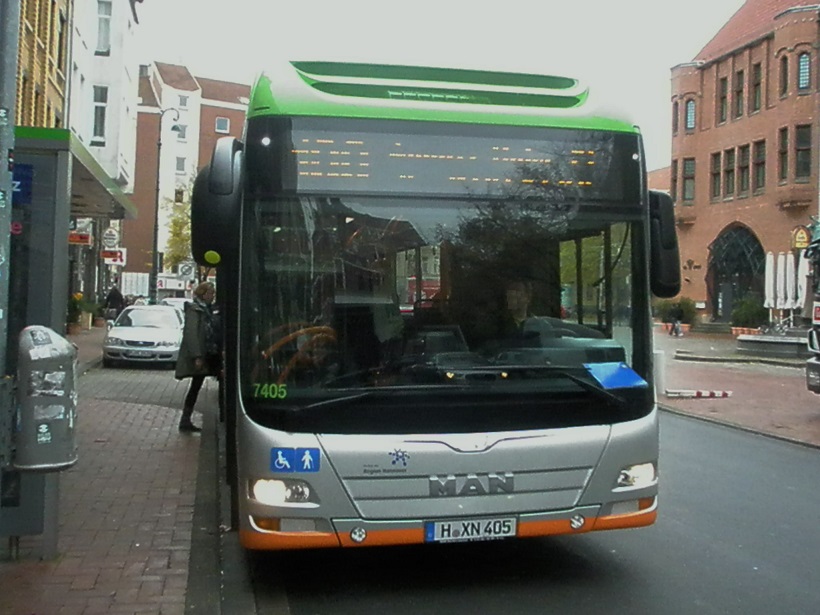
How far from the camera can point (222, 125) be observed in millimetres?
94250

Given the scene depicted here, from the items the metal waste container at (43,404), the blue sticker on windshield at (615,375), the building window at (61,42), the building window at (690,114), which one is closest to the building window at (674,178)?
the building window at (690,114)

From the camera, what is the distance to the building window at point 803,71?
4291 centimetres

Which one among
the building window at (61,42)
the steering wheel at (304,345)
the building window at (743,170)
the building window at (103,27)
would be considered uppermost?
the building window at (103,27)

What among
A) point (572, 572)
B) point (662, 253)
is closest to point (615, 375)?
point (662, 253)

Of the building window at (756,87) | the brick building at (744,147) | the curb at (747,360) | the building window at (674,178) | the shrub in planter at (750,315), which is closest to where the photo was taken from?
the curb at (747,360)

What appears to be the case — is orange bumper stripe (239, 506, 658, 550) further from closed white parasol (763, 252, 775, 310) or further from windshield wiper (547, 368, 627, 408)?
closed white parasol (763, 252, 775, 310)

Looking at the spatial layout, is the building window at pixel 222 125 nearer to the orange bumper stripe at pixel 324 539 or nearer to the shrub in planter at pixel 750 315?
the shrub in planter at pixel 750 315

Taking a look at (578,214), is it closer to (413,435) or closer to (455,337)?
(455,337)

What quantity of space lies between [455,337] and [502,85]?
1.66m

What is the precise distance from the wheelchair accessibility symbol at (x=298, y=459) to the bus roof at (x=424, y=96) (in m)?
1.87

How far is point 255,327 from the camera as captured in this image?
562 centimetres

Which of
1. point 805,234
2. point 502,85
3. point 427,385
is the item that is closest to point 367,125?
point 502,85

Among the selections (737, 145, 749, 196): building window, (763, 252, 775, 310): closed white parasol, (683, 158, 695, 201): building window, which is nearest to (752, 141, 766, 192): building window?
(737, 145, 749, 196): building window

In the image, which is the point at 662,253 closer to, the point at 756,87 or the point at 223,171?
the point at 223,171
